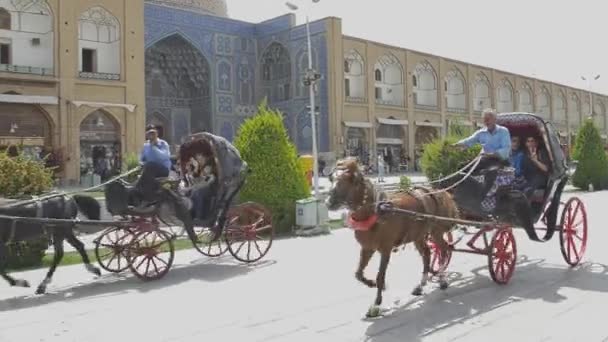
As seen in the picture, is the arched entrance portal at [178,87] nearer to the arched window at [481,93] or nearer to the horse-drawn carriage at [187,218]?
the arched window at [481,93]

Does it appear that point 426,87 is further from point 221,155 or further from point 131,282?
point 131,282

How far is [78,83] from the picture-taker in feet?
94.2

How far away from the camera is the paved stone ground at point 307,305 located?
16.4ft

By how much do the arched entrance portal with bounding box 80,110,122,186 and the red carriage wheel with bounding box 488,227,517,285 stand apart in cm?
2456

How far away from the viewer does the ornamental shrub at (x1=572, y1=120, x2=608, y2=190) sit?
2611 cm

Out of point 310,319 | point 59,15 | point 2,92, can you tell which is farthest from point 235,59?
point 310,319

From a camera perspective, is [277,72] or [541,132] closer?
Result: [541,132]

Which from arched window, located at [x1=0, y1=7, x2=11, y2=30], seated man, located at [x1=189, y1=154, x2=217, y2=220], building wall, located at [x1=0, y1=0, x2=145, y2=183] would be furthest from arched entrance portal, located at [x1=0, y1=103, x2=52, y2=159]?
seated man, located at [x1=189, y1=154, x2=217, y2=220]

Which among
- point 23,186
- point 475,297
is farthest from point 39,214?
point 475,297

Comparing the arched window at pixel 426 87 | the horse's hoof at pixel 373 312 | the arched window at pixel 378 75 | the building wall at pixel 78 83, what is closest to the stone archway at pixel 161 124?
the building wall at pixel 78 83

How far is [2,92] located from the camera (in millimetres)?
26266

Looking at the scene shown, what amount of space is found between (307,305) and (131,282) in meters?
2.57

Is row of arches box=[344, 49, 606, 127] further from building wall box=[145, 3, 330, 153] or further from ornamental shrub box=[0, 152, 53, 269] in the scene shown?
ornamental shrub box=[0, 152, 53, 269]

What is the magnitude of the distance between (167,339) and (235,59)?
122 feet
